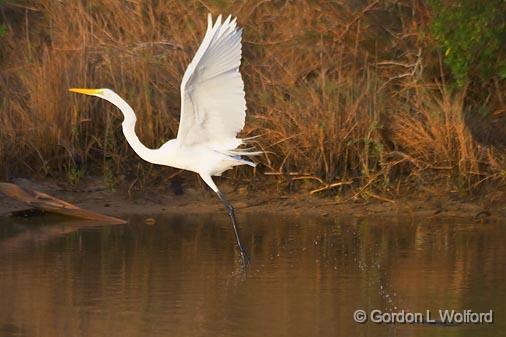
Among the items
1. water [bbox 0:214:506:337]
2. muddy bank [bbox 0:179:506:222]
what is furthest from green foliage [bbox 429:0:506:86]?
water [bbox 0:214:506:337]

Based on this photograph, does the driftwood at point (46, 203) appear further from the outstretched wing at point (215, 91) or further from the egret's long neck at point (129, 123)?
the outstretched wing at point (215, 91)

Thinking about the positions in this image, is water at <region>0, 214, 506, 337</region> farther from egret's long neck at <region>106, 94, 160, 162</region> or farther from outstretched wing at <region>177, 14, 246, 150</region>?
outstretched wing at <region>177, 14, 246, 150</region>

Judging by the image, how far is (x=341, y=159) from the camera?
10461mm

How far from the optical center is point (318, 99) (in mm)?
10453

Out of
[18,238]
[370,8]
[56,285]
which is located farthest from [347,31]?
[56,285]

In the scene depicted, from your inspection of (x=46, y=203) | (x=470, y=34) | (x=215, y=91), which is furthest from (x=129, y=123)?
(x=470, y=34)

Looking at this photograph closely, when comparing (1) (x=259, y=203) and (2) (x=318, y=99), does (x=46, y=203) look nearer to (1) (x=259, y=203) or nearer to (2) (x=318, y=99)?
(1) (x=259, y=203)

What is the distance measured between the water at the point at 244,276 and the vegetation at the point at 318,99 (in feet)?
2.28

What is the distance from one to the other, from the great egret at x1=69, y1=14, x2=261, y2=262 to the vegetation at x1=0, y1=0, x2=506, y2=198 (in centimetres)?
130

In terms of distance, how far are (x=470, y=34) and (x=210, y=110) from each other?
115 inches

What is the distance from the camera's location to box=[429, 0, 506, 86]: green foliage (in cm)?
1016

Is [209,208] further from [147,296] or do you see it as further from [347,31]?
[147,296]

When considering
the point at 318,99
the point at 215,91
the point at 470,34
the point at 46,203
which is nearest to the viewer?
the point at 215,91

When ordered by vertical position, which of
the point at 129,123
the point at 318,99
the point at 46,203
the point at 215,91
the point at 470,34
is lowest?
the point at 46,203
